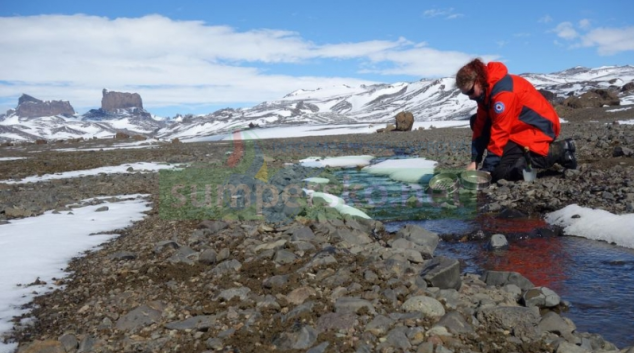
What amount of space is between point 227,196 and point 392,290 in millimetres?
5909

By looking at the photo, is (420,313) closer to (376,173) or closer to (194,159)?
(376,173)

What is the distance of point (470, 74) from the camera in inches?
274

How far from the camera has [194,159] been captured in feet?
64.1

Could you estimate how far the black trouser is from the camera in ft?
26.3

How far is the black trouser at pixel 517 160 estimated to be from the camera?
802 centimetres

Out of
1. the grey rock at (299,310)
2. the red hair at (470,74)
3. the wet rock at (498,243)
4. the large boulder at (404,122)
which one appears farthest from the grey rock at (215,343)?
the large boulder at (404,122)

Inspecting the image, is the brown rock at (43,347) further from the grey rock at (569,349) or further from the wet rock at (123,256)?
the grey rock at (569,349)

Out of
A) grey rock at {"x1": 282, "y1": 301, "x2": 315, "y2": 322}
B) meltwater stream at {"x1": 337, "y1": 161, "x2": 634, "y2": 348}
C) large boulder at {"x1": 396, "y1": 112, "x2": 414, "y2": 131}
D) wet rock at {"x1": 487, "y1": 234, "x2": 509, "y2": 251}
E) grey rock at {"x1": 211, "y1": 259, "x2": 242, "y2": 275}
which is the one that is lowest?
meltwater stream at {"x1": 337, "y1": 161, "x2": 634, "y2": 348}

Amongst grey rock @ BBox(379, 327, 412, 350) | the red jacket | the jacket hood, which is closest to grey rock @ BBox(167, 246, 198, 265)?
grey rock @ BBox(379, 327, 412, 350)

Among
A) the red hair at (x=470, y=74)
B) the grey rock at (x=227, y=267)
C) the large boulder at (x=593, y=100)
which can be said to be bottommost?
the grey rock at (x=227, y=267)

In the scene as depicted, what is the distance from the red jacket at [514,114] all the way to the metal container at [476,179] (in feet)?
1.42

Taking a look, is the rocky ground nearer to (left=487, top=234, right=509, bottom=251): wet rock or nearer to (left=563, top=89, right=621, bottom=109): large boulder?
(left=487, top=234, right=509, bottom=251): wet rock

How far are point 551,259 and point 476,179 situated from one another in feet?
11.9

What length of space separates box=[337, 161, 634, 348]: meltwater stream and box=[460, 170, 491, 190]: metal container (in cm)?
29
